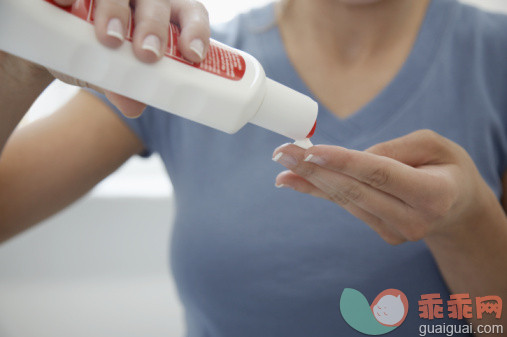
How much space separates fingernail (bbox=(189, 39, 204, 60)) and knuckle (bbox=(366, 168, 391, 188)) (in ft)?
0.44

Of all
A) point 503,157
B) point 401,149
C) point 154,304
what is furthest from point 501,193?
point 154,304

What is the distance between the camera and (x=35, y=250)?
885mm

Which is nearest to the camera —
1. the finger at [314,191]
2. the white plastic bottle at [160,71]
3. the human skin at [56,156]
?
the white plastic bottle at [160,71]

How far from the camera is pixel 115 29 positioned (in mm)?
267

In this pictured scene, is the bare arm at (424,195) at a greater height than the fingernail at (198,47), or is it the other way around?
the fingernail at (198,47)

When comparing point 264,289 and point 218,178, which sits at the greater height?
point 218,178

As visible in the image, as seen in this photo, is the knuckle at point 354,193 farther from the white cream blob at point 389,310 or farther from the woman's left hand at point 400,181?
the white cream blob at point 389,310

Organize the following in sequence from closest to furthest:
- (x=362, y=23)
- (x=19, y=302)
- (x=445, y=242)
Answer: (x=445, y=242) < (x=362, y=23) < (x=19, y=302)

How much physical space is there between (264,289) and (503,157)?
29 centimetres

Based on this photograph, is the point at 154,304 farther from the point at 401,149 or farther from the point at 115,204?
the point at 401,149

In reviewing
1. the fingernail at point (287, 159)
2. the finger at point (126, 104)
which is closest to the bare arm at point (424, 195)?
the fingernail at point (287, 159)

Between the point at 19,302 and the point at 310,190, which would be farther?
the point at 19,302

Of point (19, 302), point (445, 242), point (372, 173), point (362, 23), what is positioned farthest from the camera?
point (19, 302)

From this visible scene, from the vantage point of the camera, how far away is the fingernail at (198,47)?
0.29 m
